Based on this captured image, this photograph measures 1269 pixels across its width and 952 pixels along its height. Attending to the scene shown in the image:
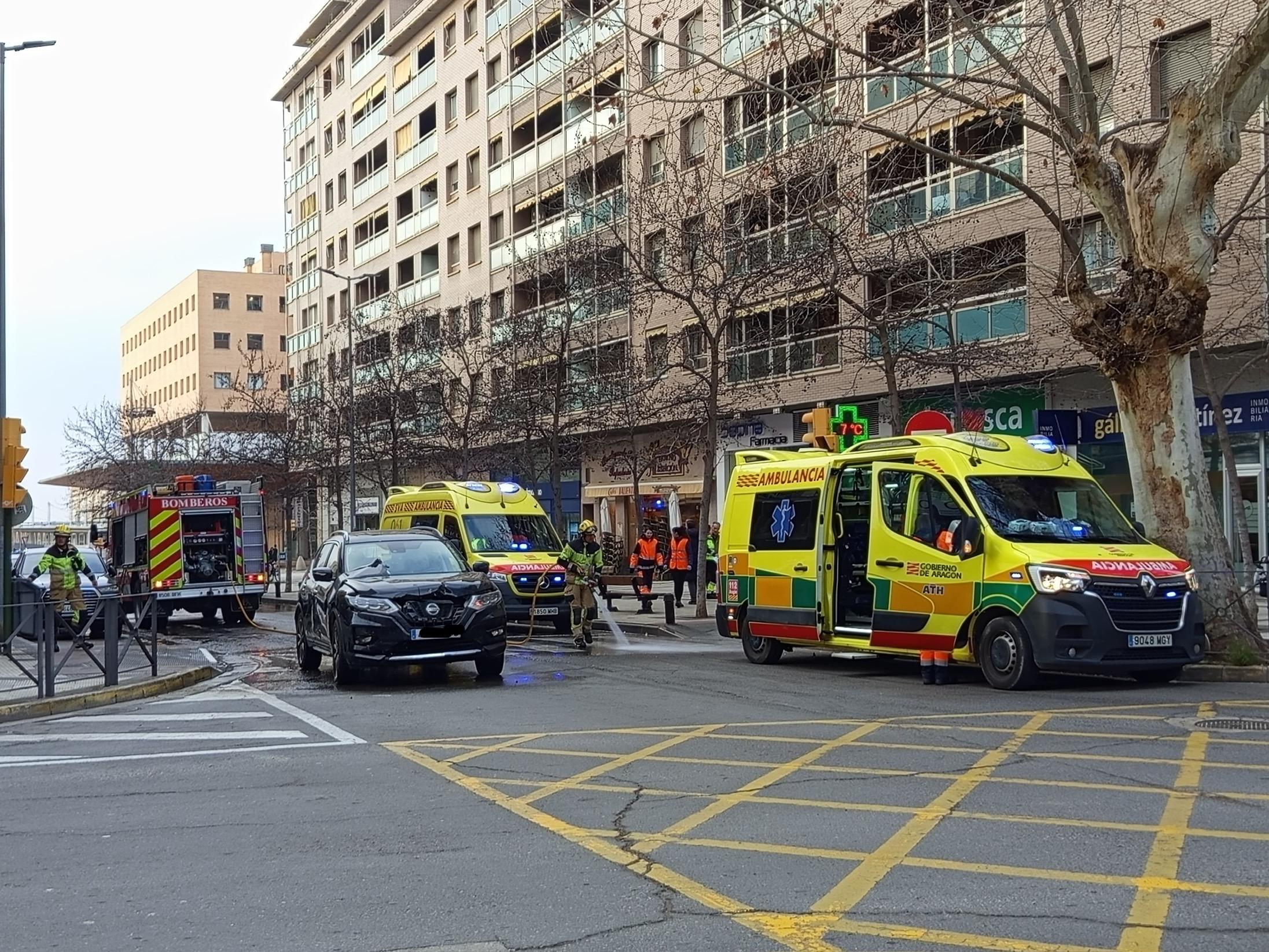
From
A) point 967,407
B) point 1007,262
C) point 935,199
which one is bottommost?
point 967,407

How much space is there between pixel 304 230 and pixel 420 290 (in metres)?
18.2

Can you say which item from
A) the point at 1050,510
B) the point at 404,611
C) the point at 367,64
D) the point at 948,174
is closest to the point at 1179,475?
the point at 1050,510

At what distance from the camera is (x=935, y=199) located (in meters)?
28.0

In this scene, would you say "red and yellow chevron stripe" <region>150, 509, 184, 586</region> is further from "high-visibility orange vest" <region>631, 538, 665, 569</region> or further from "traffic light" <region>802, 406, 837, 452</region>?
"traffic light" <region>802, 406, 837, 452</region>

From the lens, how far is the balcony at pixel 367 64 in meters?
58.7

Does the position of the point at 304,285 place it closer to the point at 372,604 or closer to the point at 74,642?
the point at 74,642

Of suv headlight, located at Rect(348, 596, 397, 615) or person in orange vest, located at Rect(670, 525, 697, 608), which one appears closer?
suv headlight, located at Rect(348, 596, 397, 615)

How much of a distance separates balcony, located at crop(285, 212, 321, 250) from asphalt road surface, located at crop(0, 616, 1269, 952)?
58644 millimetres

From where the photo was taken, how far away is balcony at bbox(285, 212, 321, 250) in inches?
2685

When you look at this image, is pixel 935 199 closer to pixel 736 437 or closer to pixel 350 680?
pixel 736 437

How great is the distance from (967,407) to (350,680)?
16.5 meters

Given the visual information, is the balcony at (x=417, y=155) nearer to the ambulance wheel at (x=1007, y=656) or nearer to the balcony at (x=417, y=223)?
the balcony at (x=417, y=223)

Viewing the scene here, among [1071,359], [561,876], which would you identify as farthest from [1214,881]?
[1071,359]

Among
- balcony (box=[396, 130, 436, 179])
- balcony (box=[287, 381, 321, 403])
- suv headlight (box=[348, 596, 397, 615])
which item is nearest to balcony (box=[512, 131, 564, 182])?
balcony (box=[396, 130, 436, 179])
